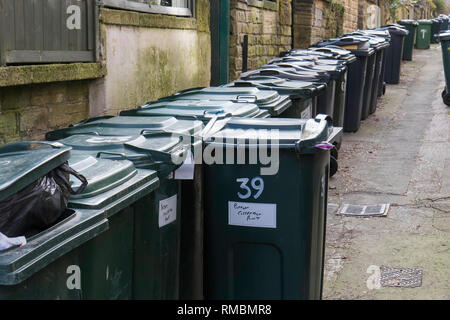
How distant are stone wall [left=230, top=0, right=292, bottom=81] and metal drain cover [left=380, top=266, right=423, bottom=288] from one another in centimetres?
599

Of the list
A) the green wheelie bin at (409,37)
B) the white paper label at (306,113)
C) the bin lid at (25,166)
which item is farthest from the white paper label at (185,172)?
the green wheelie bin at (409,37)

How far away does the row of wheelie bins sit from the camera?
227 cm

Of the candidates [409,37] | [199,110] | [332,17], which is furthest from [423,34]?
[199,110]

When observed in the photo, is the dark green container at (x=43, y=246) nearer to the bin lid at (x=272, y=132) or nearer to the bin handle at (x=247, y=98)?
the bin lid at (x=272, y=132)

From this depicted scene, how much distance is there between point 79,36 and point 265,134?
2.84 meters

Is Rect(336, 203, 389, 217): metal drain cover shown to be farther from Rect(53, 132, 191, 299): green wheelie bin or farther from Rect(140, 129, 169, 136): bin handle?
Rect(53, 132, 191, 299): green wheelie bin

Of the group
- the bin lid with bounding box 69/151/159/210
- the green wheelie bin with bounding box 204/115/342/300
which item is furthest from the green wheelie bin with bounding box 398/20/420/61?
the bin lid with bounding box 69/151/159/210

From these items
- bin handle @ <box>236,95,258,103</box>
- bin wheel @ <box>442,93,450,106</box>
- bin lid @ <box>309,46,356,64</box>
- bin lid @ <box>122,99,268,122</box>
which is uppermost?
bin lid @ <box>309,46,356,64</box>

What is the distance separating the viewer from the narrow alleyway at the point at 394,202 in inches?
188

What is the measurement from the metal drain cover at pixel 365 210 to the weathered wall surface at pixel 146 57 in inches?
97.9

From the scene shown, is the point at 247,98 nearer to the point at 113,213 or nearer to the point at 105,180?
the point at 105,180

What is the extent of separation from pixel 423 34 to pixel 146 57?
2090 centimetres
